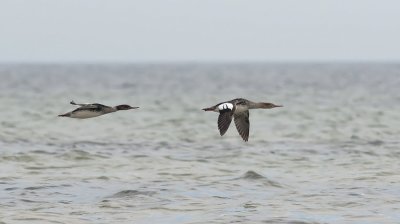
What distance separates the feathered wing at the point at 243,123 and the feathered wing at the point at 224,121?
1772 millimetres

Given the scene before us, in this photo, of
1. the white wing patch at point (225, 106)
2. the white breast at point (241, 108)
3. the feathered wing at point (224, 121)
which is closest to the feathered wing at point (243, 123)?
the white breast at point (241, 108)

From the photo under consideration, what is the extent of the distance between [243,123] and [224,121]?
8.71ft

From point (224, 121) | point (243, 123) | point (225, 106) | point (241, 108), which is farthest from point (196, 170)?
point (224, 121)

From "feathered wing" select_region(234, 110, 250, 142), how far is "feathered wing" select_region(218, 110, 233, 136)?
5.81ft

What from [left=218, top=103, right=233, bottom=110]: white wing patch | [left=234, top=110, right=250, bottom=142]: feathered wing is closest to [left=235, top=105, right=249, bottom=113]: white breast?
[left=234, top=110, right=250, bottom=142]: feathered wing

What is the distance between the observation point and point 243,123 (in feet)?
63.4

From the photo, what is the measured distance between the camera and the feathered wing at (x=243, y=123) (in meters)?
19.1

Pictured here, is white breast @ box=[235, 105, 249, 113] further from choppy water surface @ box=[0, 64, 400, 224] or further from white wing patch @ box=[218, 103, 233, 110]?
choppy water surface @ box=[0, 64, 400, 224]

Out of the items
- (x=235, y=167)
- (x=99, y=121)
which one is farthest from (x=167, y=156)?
(x=99, y=121)

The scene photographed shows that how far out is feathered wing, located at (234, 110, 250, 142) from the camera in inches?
750

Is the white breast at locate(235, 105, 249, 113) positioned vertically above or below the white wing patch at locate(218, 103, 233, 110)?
below

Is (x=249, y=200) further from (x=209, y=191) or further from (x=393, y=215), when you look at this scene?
(x=393, y=215)

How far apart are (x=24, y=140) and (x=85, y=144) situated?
8.64 feet

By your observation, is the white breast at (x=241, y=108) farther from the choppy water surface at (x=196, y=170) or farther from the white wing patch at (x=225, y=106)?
the choppy water surface at (x=196, y=170)
